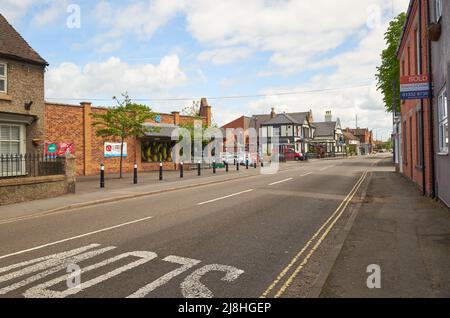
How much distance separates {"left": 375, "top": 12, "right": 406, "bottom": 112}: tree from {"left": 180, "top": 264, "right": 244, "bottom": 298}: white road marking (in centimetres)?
3409

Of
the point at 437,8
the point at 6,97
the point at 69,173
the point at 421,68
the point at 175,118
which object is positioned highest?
the point at 437,8

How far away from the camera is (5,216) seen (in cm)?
1062

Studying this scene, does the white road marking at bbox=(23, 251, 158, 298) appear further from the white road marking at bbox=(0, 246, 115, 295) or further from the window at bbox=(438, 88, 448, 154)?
the window at bbox=(438, 88, 448, 154)

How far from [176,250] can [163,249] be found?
26 cm

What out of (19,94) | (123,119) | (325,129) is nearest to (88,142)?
(123,119)

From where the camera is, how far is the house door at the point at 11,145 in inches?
625

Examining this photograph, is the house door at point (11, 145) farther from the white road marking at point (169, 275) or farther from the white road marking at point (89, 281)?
the white road marking at point (169, 275)

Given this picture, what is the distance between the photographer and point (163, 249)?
6.86 m

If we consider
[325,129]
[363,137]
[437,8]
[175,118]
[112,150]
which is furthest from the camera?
[363,137]

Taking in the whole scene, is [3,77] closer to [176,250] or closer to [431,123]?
[176,250]

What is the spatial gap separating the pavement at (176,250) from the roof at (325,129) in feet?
271

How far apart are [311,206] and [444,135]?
4411 millimetres

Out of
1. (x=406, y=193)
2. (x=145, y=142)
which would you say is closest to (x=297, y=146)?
(x=145, y=142)

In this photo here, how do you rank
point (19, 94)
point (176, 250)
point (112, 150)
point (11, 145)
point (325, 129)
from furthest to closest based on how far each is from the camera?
point (325, 129) < point (112, 150) < point (19, 94) < point (11, 145) < point (176, 250)
